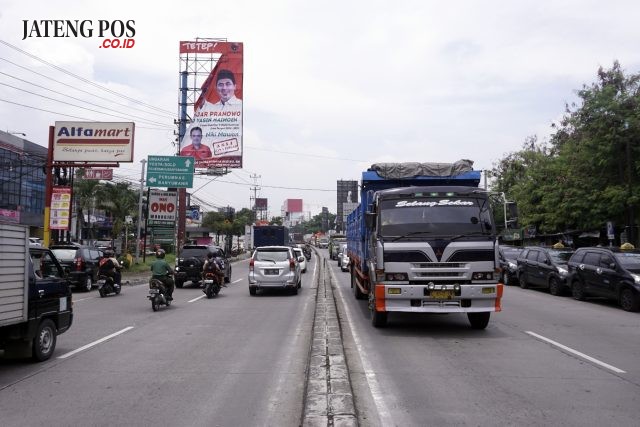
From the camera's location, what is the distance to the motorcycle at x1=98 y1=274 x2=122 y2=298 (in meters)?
18.1

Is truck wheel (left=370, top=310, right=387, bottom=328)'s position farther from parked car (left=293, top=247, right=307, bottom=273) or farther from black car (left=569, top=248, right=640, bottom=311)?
parked car (left=293, top=247, right=307, bottom=273)

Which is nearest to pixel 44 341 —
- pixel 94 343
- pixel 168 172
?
pixel 94 343

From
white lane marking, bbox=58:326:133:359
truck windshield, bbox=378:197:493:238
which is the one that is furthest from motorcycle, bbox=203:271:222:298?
truck windshield, bbox=378:197:493:238

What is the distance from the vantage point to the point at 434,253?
32.7ft

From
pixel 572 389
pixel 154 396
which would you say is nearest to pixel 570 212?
→ pixel 572 389

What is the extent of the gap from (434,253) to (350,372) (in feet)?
11.1

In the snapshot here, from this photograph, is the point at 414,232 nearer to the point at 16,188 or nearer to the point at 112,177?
the point at 112,177

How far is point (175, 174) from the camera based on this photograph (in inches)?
1326

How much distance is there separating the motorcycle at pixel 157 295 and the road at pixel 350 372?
4.03 ft

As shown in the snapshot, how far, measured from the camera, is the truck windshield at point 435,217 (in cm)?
1024

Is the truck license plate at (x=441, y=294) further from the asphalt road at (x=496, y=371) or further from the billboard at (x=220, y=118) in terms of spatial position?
the billboard at (x=220, y=118)

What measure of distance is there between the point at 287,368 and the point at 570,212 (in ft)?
85.4

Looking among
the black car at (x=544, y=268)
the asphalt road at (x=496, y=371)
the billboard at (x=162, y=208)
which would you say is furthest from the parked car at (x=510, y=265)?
the billboard at (x=162, y=208)

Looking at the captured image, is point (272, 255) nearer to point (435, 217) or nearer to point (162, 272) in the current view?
point (162, 272)
